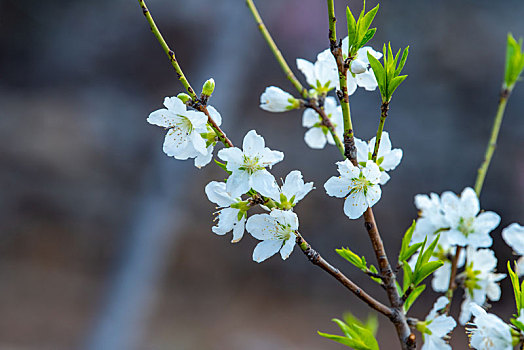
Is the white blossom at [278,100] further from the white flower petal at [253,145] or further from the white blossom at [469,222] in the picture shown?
the white blossom at [469,222]

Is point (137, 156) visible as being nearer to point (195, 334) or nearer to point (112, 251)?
point (112, 251)

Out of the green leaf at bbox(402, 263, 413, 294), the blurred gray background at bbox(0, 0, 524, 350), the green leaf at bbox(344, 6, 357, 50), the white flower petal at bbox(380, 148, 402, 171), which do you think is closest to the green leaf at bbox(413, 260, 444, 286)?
the green leaf at bbox(402, 263, 413, 294)

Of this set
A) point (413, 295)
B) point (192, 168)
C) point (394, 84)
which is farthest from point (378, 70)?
point (192, 168)

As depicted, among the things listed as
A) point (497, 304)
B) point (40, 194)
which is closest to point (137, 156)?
point (40, 194)

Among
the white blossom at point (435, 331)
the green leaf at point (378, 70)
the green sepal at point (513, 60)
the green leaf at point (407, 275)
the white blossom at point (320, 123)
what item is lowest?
the white blossom at point (435, 331)

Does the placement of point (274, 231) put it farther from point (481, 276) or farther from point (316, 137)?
point (481, 276)

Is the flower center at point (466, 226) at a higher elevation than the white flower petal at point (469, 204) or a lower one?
lower

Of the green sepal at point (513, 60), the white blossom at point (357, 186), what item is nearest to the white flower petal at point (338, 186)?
the white blossom at point (357, 186)
